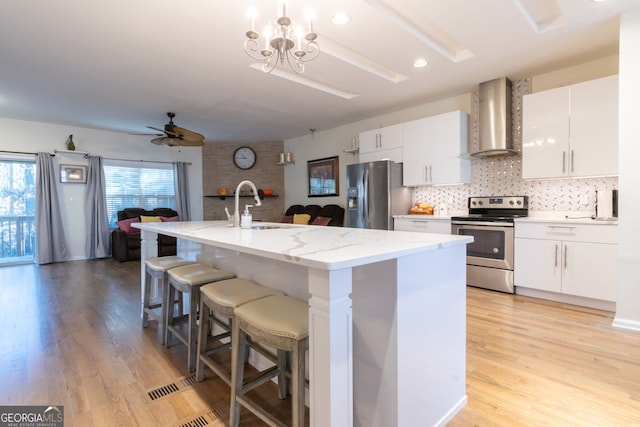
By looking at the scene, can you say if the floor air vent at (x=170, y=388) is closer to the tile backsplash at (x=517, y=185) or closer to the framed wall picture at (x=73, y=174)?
the tile backsplash at (x=517, y=185)

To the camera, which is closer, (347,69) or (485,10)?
(485,10)

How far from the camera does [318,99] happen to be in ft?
14.4

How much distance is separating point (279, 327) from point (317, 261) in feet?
1.43

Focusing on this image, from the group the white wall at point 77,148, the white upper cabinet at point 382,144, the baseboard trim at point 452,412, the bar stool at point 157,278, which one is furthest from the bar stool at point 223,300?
the white wall at point 77,148

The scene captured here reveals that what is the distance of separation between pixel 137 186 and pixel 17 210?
1923mm

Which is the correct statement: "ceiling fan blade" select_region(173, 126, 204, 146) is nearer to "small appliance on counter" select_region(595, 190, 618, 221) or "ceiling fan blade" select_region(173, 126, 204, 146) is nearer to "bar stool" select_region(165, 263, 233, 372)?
"bar stool" select_region(165, 263, 233, 372)

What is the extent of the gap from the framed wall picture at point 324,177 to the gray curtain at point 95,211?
161 inches

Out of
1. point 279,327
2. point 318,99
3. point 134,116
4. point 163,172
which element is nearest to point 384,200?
point 318,99

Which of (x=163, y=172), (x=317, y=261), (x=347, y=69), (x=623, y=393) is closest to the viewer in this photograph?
(x=317, y=261)

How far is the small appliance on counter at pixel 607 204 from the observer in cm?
293

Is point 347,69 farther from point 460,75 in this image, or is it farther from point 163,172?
point 163,172

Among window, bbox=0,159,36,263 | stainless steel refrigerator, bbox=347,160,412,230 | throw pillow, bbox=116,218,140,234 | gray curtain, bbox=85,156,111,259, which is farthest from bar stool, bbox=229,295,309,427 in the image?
window, bbox=0,159,36,263

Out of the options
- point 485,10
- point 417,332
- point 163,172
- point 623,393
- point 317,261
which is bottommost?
point 623,393

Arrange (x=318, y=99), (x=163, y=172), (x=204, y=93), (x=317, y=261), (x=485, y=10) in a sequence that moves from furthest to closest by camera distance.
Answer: (x=163, y=172), (x=318, y=99), (x=204, y=93), (x=485, y=10), (x=317, y=261)
